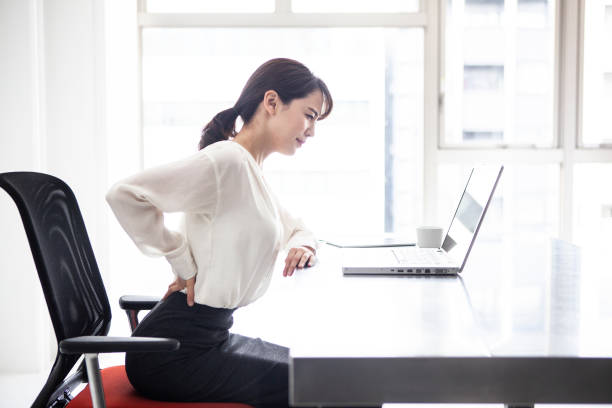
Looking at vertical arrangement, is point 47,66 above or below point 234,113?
above

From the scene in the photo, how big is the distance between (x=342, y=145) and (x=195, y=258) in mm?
2256

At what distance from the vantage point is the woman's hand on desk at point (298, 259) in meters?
1.63

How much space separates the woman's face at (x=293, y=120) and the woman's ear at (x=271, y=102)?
11mm

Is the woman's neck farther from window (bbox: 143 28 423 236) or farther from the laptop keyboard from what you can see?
window (bbox: 143 28 423 236)

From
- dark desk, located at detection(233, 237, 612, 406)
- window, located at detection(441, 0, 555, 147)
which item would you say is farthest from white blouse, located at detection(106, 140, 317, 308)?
window, located at detection(441, 0, 555, 147)

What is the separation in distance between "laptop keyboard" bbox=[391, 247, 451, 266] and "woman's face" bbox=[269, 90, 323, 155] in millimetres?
439

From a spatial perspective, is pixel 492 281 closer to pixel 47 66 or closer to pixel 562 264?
pixel 562 264

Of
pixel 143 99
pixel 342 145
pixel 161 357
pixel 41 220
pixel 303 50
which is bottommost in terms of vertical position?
pixel 161 357

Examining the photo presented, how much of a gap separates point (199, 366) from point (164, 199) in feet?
1.18

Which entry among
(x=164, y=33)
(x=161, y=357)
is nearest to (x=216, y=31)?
(x=164, y=33)

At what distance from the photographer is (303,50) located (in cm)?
335

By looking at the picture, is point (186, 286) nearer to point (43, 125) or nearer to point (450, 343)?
point (450, 343)

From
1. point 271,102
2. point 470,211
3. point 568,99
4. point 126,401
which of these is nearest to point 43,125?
point 271,102

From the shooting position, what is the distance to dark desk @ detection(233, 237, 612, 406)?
2.70ft
